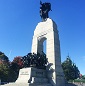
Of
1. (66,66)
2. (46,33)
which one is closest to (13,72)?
(46,33)

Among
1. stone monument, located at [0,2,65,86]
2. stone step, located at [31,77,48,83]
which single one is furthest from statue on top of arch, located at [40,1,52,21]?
stone step, located at [31,77,48,83]

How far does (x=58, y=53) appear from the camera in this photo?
68.0ft

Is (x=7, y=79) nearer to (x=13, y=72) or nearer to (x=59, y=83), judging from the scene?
(x=13, y=72)

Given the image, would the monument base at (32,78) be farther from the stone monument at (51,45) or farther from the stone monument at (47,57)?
the stone monument at (51,45)

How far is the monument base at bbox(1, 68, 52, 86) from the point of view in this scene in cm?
1634

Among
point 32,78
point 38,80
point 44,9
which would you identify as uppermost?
point 44,9

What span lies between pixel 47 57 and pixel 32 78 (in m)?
4.94

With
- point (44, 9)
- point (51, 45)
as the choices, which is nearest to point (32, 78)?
point (51, 45)

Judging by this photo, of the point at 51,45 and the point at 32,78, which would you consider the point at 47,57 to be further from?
the point at 32,78

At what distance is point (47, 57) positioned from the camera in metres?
20.7

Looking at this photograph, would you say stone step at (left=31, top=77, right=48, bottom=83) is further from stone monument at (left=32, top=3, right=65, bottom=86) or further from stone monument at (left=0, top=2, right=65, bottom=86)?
stone monument at (left=32, top=3, right=65, bottom=86)

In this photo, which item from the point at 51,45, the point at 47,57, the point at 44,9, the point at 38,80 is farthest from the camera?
the point at 44,9

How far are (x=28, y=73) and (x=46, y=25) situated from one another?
904 centimetres

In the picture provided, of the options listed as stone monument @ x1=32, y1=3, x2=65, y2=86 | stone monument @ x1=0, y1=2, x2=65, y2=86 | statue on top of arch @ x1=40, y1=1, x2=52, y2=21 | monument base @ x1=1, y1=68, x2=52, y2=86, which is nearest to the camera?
monument base @ x1=1, y1=68, x2=52, y2=86
